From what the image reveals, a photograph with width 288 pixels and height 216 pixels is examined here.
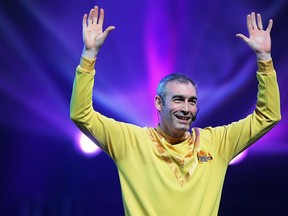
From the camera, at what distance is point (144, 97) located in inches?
136

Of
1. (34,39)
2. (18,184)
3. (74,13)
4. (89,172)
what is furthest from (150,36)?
(18,184)

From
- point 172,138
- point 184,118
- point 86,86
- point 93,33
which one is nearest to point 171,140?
point 172,138

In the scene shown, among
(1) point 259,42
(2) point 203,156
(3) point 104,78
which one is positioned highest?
(3) point 104,78

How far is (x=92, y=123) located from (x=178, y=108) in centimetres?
40

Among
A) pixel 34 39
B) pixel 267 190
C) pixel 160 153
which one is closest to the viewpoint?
pixel 160 153

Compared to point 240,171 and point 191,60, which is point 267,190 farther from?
point 191,60

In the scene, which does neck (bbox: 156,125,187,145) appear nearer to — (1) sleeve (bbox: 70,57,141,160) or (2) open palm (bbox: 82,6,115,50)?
(1) sleeve (bbox: 70,57,141,160)

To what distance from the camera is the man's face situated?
2.12 m

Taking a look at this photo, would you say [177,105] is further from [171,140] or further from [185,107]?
[171,140]

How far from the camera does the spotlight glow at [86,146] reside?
3477mm

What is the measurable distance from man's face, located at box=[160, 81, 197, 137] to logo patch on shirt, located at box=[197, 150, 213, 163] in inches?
4.9

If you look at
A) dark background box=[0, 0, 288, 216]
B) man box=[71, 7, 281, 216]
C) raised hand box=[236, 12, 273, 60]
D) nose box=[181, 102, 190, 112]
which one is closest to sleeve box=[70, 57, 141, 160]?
man box=[71, 7, 281, 216]

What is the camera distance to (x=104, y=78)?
3471mm

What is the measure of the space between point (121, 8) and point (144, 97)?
675 mm
